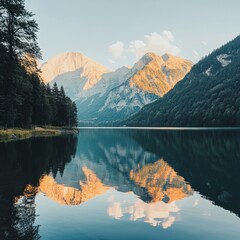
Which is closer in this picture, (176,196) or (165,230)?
(165,230)

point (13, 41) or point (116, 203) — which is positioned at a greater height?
point (13, 41)

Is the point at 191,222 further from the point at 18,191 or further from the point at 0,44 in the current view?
the point at 0,44

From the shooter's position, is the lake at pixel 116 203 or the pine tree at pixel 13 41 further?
the pine tree at pixel 13 41

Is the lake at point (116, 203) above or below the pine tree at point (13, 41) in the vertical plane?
below

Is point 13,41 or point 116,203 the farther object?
point 13,41

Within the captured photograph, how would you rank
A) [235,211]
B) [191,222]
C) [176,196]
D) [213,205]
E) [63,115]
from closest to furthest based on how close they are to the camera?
[191,222] → [235,211] → [213,205] → [176,196] → [63,115]

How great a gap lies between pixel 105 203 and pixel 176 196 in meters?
5.33

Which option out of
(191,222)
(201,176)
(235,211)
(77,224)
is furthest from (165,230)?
(201,176)

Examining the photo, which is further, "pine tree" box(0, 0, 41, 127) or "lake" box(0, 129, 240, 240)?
"pine tree" box(0, 0, 41, 127)

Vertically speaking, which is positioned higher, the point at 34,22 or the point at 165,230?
the point at 34,22

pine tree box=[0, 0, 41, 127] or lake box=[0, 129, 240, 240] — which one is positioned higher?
pine tree box=[0, 0, 41, 127]

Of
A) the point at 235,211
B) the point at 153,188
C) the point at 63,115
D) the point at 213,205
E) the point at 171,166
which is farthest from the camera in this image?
the point at 63,115

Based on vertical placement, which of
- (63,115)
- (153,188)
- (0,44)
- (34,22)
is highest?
(34,22)

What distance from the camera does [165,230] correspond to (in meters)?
14.4
